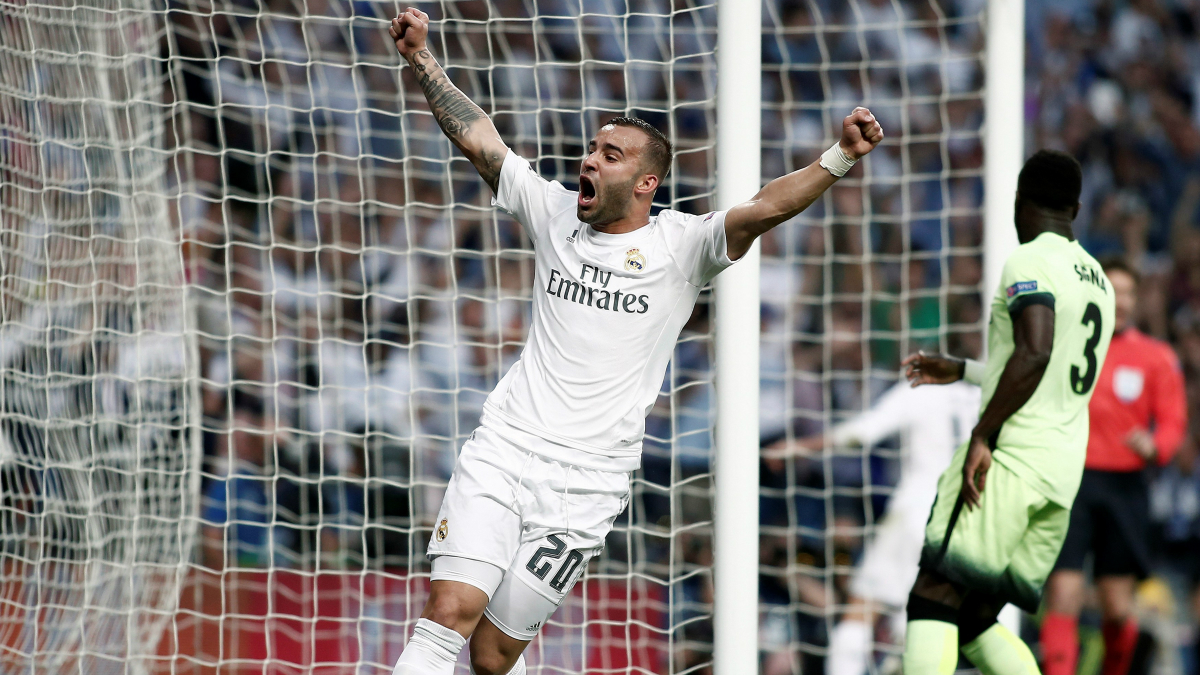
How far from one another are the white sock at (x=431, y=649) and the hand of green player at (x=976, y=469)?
1.65 metres

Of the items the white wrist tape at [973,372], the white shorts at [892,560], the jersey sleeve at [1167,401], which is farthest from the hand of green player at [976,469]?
the jersey sleeve at [1167,401]

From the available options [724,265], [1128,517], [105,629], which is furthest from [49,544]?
[1128,517]

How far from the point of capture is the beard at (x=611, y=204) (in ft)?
10.9

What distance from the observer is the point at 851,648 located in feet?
18.8

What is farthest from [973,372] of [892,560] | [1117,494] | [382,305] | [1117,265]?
[382,305]

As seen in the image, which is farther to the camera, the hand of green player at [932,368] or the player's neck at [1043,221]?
the hand of green player at [932,368]

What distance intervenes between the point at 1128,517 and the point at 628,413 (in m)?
3.11

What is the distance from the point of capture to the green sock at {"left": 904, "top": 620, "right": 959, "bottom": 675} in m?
3.62

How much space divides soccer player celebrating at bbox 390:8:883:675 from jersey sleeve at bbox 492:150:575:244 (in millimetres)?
10

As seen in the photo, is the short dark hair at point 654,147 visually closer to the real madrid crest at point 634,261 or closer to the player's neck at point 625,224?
the player's neck at point 625,224

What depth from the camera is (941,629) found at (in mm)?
3648

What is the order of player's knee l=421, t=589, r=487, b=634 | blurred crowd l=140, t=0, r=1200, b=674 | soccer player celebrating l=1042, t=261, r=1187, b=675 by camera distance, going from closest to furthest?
player's knee l=421, t=589, r=487, b=634
soccer player celebrating l=1042, t=261, r=1187, b=675
blurred crowd l=140, t=0, r=1200, b=674

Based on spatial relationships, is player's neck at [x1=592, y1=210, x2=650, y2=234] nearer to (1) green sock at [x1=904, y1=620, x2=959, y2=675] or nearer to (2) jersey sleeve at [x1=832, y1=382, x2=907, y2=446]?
(1) green sock at [x1=904, y1=620, x2=959, y2=675]

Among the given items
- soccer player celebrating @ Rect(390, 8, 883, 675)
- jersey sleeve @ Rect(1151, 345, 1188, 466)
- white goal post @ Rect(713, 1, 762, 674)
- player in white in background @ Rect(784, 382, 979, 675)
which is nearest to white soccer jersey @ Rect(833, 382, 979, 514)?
player in white in background @ Rect(784, 382, 979, 675)
